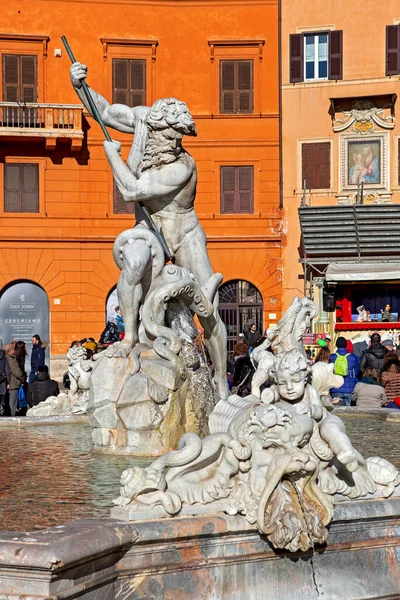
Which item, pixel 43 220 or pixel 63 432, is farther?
pixel 43 220

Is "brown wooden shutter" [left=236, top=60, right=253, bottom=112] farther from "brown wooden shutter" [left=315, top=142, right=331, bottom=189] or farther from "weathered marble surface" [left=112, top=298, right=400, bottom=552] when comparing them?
"weathered marble surface" [left=112, top=298, right=400, bottom=552]

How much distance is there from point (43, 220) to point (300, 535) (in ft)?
91.7

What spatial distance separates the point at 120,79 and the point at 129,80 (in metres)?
0.26

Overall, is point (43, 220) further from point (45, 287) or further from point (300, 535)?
point (300, 535)

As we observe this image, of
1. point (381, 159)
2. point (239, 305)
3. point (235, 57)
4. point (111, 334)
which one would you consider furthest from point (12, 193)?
point (111, 334)

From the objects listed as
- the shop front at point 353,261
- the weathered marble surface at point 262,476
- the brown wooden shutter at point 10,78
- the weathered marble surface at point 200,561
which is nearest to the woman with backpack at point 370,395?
the weathered marble surface at point 200,561

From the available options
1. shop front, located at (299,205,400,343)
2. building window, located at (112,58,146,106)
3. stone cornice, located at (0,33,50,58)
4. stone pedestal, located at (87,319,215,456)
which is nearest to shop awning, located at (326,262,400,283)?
shop front, located at (299,205,400,343)

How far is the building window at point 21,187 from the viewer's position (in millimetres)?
31750

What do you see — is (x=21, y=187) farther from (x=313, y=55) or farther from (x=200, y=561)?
(x=200, y=561)

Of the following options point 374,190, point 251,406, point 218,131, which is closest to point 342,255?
point 374,190

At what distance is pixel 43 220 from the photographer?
31.8 metres

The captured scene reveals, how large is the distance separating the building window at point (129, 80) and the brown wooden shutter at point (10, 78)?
2.81 metres

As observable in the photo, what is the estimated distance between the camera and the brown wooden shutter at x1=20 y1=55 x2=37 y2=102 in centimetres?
3222

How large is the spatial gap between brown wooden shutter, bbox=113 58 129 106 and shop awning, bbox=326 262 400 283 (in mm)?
8127
